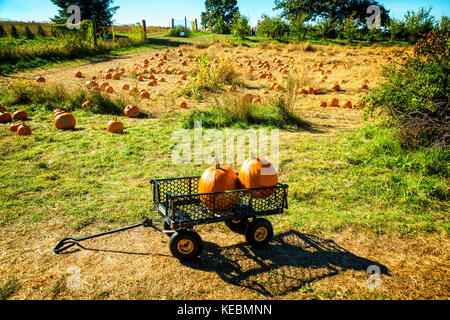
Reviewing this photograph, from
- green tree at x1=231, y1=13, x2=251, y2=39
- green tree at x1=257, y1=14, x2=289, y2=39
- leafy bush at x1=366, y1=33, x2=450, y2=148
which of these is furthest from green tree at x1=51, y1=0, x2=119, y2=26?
leafy bush at x1=366, y1=33, x2=450, y2=148

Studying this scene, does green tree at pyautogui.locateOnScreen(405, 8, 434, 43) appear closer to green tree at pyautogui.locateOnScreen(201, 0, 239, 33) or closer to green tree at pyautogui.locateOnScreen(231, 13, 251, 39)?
green tree at pyautogui.locateOnScreen(231, 13, 251, 39)

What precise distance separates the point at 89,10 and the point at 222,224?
107ft

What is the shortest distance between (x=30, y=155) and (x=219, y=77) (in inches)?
272

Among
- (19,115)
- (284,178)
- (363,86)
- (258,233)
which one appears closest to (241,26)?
(363,86)

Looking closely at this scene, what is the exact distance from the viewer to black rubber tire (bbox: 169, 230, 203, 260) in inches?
118

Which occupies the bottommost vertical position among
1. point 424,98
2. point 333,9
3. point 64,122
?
point 64,122

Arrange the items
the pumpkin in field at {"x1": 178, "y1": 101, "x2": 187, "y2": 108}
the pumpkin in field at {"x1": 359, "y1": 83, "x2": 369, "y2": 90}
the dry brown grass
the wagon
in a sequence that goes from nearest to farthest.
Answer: the dry brown grass
the wagon
the pumpkin in field at {"x1": 178, "y1": 101, "x2": 187, "y2": 108}
the pumpkin in field at {"x1": 359, "y1": 83, "x2": 369, "y2": 90}

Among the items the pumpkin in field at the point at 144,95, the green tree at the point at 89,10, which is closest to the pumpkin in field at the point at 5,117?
the pumpkin in field at the point at 144,95

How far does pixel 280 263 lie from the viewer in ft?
10.3

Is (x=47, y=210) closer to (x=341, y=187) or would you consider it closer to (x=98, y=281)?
(x=98, y=281)

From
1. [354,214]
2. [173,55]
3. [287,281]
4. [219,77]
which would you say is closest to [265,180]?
[287,281]

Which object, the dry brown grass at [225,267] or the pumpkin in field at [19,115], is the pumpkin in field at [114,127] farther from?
the dry brown grass at [225,267]

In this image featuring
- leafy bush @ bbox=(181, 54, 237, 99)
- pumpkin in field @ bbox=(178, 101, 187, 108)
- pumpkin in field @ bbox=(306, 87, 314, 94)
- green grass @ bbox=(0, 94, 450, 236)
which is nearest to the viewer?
green grass @ bbox=(0, 94, 450, 236)

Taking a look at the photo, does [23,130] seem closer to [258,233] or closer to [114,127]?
[114,127]
